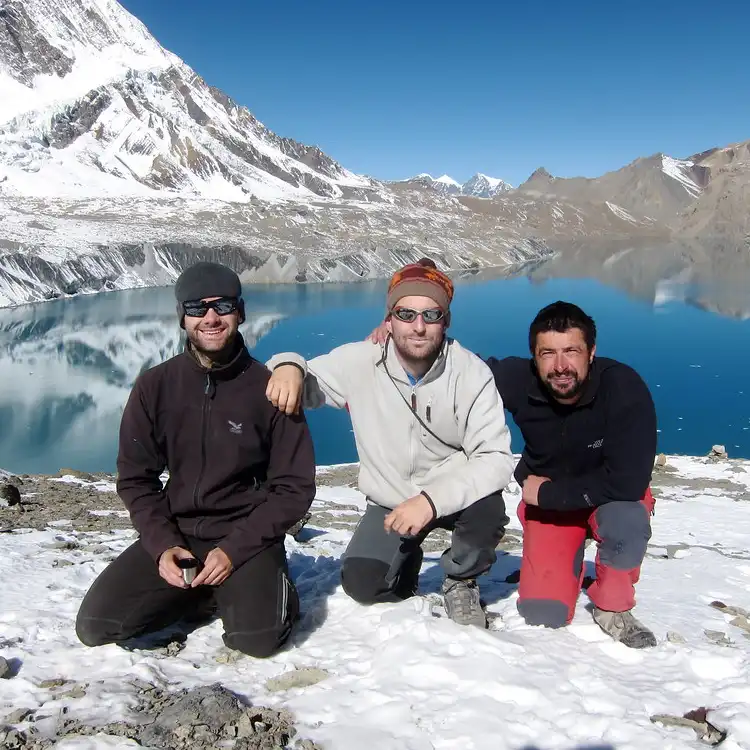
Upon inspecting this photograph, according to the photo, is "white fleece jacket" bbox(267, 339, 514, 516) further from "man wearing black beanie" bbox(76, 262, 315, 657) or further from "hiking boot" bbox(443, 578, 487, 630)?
"hiking boot" bbox(443, 578, 487, 630)

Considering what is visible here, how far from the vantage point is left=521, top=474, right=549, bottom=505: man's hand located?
3.85 meters

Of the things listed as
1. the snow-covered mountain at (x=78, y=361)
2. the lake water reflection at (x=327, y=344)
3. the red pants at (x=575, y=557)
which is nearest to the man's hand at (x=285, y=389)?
the red pants at (x=575, y=557)

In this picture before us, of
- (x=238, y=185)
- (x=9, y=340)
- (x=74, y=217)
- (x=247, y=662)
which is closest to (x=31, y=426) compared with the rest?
(x=9, y=340)

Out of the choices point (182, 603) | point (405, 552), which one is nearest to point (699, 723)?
point (405, 552)

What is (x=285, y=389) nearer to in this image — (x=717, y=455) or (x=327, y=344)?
(x=717, y=455)

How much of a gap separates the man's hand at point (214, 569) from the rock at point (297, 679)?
0.56 meters

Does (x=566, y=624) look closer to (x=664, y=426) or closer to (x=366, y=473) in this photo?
(x=366, y=473)

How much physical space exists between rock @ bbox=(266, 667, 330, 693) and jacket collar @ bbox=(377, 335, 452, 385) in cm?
154

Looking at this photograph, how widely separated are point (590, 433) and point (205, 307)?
2210 millimetres

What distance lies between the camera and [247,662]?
3283mm

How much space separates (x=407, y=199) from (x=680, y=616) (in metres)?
179

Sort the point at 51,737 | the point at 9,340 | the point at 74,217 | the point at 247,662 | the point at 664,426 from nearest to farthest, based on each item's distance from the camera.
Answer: the point at 51,737 → the point at 247,662 → the point at 664,426 → the point at 9,340 → the point at 74,217

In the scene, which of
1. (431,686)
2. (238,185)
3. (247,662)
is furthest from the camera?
(238,185)

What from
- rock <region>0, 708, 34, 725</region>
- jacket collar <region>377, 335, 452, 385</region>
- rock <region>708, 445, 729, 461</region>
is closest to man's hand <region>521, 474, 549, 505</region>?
jacket collar <region>377, 335, 452, 385</region>
